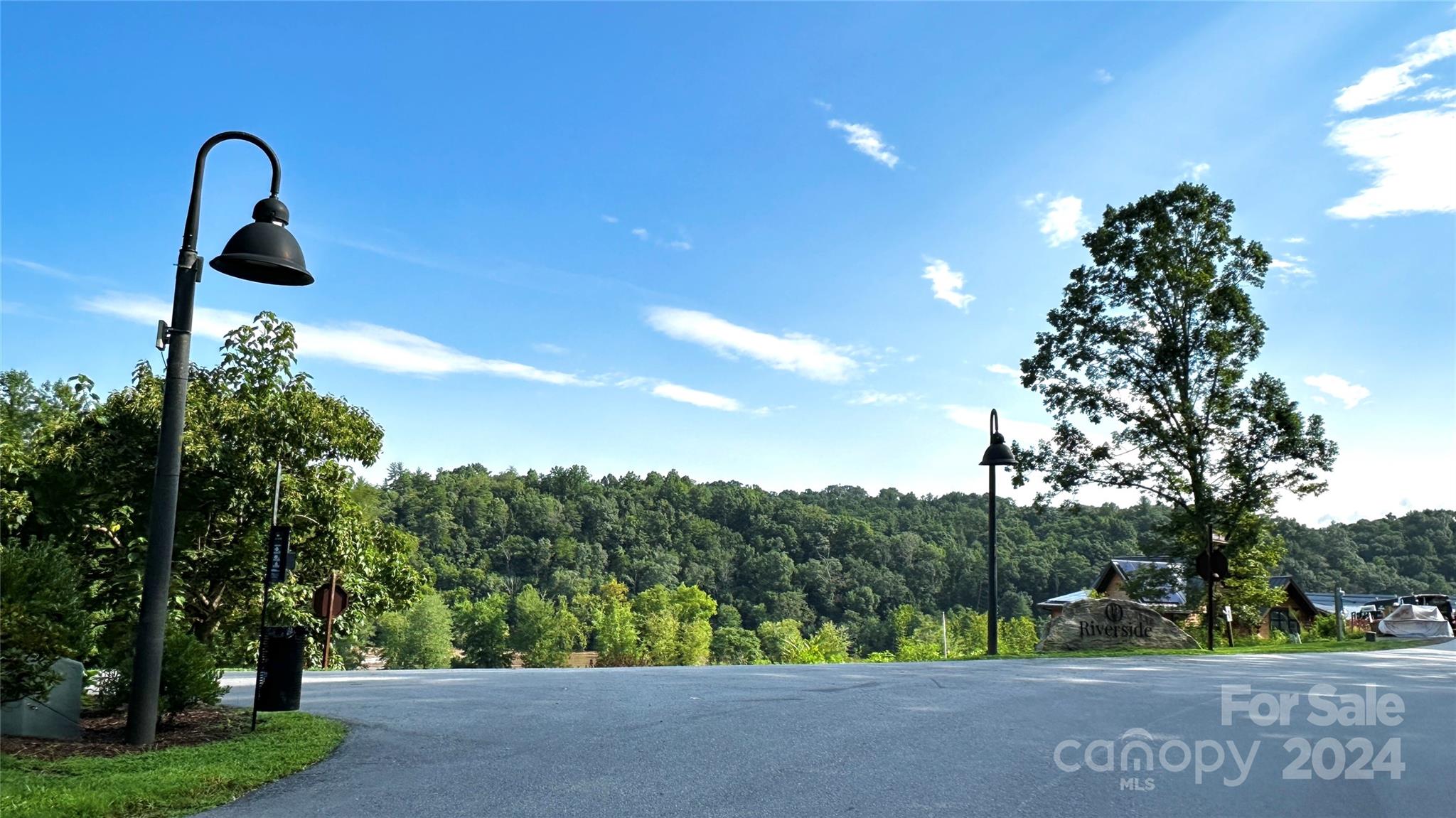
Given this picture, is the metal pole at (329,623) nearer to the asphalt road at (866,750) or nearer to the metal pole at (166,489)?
the asphalt road at (866,750)

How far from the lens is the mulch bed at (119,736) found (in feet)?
20.8

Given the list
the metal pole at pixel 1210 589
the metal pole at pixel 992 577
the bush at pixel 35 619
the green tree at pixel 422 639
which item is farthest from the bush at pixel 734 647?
the bush at pixel 35 619

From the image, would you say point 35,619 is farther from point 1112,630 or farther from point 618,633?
point 618,633

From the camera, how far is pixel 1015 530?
7512 centimetres

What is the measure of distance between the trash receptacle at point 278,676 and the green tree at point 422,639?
67678 mm

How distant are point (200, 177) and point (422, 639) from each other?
7159 cm

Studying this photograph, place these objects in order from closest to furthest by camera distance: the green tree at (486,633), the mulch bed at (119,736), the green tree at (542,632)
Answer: the mulch bed at (119,736), the green tree at (542,632), the green tree at (486,633)

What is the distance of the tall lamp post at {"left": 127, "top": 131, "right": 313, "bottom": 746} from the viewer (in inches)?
271

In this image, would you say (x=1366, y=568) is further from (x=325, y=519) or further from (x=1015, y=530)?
(x=325, y=519)

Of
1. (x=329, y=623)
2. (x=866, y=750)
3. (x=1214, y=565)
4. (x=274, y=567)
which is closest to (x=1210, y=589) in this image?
(x=1214, y=565)

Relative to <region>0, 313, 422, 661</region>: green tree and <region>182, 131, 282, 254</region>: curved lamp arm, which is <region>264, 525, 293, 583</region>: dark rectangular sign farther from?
<region>0, 313, 422, 661</region>: green tree

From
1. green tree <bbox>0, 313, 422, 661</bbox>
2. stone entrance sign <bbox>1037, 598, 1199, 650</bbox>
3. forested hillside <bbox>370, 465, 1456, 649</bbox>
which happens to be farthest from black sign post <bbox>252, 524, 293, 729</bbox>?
forested hillside <bbox>370, 465, 1456, 649</bbox>

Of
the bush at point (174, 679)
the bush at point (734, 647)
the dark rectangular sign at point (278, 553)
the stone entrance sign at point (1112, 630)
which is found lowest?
the bush at point (734, 647)

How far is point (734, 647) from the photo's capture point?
76.2 metres
